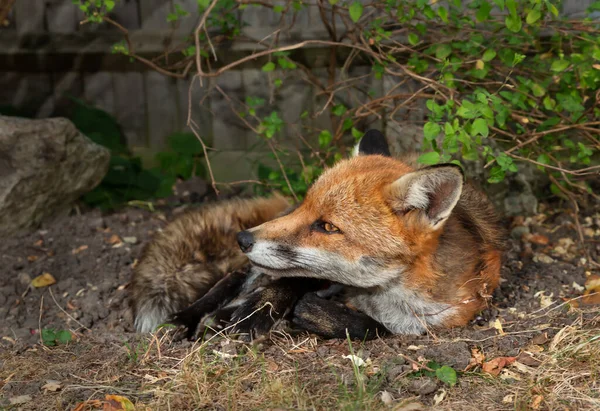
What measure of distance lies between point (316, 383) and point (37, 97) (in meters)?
3.97

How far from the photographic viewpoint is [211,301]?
336 centimetres

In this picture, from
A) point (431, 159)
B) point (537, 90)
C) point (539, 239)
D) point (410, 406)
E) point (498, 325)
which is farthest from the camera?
point (539, 239)

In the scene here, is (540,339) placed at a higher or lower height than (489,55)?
lower

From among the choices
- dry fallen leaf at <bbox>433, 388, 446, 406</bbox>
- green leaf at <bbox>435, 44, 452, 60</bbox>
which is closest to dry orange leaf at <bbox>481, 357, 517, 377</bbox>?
dry fallen leaf at <bbox>433, 388, 446, 406</bbox>

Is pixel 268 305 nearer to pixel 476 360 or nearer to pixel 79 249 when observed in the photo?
pixel 476 360

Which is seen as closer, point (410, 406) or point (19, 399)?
point (410, 406)

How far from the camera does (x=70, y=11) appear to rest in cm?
518

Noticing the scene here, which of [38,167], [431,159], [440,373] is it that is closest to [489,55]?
[431,159]

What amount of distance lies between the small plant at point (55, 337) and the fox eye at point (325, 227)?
4.45ft

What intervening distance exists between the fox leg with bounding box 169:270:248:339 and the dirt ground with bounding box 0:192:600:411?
0.46 ft

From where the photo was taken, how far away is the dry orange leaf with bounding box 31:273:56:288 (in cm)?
383

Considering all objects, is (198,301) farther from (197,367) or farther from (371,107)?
(371,107)

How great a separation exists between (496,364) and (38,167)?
313cm

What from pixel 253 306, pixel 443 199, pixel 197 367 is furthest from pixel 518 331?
pixel 197 367
